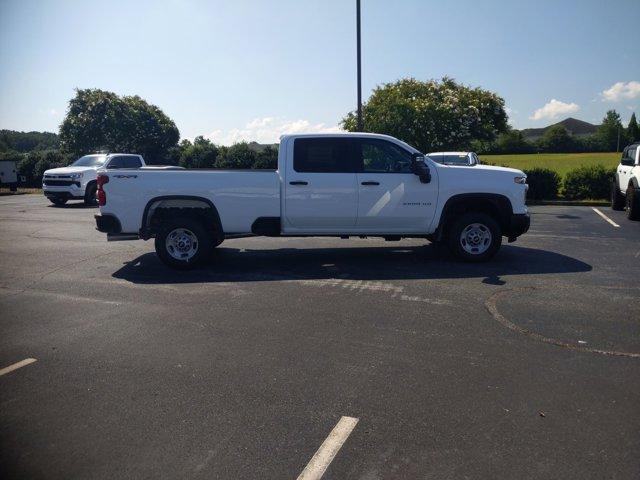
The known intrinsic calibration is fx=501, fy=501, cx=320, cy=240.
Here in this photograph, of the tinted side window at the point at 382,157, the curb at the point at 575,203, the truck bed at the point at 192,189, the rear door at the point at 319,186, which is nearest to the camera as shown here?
the truck bed at the point at 192,189

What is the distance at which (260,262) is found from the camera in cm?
848

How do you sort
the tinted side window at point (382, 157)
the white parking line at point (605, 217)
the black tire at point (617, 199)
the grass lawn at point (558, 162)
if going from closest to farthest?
1. the tinted side window at point (382, 157)
2. the white parking line at point (605, 217)
3. the black tire at point (617, 199)
4. the grass lawn at point (558, 162)

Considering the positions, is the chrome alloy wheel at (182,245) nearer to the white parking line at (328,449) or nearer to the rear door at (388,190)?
the rear door at (388,190)

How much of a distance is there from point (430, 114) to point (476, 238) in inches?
621

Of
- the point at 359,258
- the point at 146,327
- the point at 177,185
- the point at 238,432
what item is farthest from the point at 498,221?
the point at 238,432

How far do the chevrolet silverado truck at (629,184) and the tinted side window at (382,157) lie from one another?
309 inches

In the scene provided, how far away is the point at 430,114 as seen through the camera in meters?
22.6

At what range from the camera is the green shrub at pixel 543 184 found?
61.1 feet

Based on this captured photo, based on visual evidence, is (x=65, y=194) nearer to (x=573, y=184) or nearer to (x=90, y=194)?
(x=90, y=194)

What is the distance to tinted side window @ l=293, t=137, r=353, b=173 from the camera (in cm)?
785

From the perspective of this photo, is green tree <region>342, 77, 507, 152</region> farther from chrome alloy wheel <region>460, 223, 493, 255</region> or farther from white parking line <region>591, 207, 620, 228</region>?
chrome alloy wheel <region>460, 223, 493, 255</region>

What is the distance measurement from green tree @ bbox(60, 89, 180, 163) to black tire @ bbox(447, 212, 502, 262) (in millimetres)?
47249

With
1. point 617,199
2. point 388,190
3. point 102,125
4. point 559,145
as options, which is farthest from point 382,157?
point 559,145

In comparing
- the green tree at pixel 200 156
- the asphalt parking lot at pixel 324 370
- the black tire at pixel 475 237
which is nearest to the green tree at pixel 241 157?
the green tree at pixel 200 156
